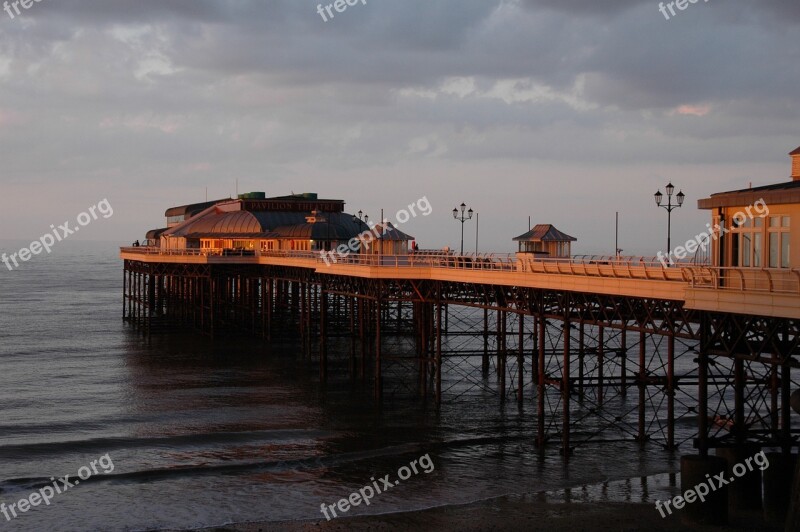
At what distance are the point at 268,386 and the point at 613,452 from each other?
835 inches

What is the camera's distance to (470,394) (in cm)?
4703

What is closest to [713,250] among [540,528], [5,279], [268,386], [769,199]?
[769,199]

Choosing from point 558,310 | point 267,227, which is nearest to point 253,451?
point 558,310

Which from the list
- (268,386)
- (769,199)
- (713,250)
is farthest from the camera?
(268,386)

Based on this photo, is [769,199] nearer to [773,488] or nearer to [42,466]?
[773,488]

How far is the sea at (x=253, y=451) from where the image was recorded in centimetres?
2836

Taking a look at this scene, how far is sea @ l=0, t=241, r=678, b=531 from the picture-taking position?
28359 millimetres

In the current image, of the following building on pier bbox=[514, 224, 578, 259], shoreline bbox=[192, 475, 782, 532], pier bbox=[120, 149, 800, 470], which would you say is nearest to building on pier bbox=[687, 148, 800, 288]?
pier bbox=[120, 149, 800, 470]

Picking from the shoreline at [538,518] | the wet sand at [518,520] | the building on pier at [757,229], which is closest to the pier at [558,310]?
the building on pier at [757,229]

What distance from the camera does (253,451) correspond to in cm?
3512

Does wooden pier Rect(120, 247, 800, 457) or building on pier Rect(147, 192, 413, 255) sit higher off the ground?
building on pier Rect(147, 192, 413, 255)

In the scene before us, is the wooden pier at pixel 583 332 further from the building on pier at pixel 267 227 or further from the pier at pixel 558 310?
the building on pier at pixel 267 227

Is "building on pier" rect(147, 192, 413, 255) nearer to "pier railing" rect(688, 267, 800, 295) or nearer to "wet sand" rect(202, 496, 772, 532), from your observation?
"wet sand" rect(202, 496, 772, 532)

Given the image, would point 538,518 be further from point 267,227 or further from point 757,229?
point 267,227
